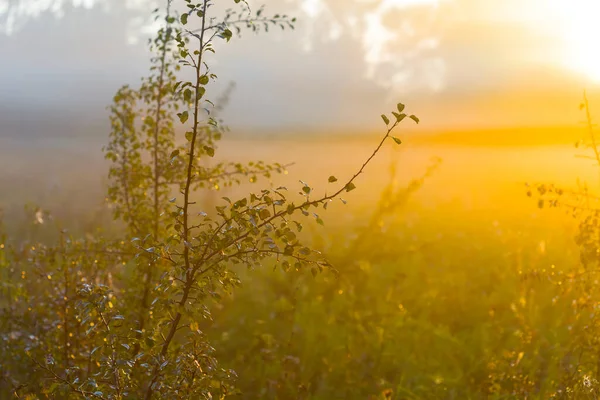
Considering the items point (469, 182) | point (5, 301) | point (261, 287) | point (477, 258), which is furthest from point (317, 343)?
point (469, 182)

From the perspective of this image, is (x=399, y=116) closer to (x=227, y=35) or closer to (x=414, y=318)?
(x=227, y=35)

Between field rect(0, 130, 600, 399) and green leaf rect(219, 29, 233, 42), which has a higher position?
green leaf rect(219, 29, 233, 42)

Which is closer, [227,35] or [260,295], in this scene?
[227,35]

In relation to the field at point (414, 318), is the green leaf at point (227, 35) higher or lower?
higher

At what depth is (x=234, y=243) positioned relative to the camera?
328cm

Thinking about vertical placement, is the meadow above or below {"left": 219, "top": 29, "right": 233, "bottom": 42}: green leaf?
below

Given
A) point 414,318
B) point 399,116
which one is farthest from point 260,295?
point 399,116

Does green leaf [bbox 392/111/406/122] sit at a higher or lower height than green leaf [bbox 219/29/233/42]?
lower

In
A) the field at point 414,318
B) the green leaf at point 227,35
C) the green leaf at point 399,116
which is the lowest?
the field at point 414,318

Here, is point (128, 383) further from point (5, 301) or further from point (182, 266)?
point (5, 301)

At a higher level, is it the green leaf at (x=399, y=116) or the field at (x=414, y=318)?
the green leaf at (x=399, y=116)

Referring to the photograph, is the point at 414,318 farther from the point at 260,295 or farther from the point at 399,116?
the point at 399,116

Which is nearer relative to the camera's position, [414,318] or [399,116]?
[399,116]

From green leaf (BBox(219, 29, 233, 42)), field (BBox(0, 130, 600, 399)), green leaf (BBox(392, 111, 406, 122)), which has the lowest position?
field (BBox(0, 130, 600, 399))
